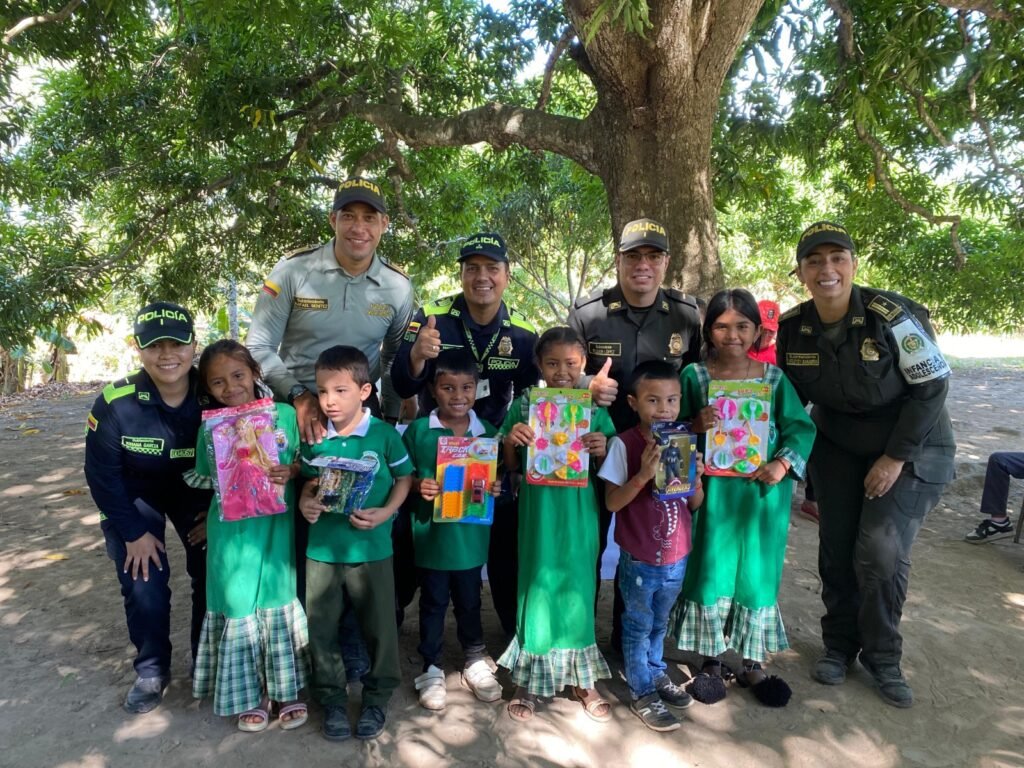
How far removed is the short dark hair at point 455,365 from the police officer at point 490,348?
0.39ft

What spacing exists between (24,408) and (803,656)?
40.7 ft

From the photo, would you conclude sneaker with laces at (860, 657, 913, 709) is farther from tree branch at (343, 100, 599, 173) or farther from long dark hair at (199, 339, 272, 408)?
tree branch at (343, 100, 599, 173)

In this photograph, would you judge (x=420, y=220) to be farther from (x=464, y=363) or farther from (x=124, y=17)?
(x=464, y=363)

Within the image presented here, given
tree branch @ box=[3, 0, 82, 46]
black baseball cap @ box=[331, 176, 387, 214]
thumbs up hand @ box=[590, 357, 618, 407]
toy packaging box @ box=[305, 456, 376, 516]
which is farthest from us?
tree branch @ box=[3, 0, 82, 46]

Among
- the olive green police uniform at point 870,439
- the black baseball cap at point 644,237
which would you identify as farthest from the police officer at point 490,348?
the olive green police uniform at point 870,439

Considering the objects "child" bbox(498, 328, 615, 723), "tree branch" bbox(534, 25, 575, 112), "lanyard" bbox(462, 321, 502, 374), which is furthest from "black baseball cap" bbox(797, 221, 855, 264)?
"tree branch" bbox(534, 25, 575, 112)

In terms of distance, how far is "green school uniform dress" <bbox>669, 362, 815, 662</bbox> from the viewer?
10.6ft

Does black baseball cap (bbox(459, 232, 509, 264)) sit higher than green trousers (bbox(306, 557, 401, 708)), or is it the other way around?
black baseball cap (bbox(459, 232, 509, 264))

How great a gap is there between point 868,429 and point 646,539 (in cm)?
126

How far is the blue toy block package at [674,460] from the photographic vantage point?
2891mm

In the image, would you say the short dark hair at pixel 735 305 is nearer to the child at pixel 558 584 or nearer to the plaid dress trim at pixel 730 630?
the child at pixel 558 584

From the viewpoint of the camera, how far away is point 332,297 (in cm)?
364

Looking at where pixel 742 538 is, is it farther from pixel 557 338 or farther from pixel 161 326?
pixel 161 326

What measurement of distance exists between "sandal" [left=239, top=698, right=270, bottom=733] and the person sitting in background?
568 cm
